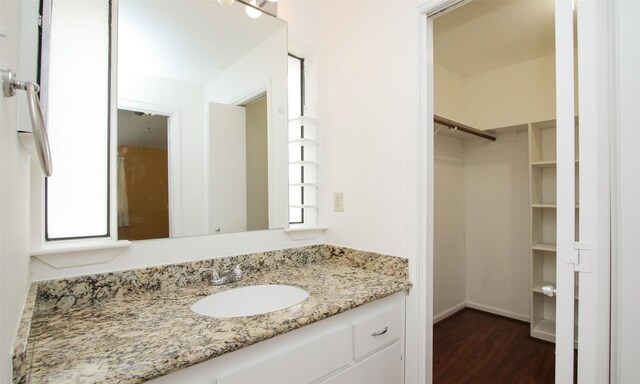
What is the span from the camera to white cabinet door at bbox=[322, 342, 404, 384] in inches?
40.5

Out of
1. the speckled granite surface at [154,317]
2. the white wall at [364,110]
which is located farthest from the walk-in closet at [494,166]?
the speckled granite surface at [154,317]

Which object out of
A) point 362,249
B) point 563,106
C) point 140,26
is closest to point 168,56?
point 140,26

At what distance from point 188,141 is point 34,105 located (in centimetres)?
79

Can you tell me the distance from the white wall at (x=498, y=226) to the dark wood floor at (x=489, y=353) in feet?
0.80

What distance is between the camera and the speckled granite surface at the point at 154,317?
0.63 meters

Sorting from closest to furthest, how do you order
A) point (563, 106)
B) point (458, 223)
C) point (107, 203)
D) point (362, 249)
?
point (563, 106) → point (107, 203) → point (362, 249) → point (458, 223)

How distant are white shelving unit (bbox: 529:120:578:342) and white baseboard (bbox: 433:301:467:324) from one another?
0.75 m

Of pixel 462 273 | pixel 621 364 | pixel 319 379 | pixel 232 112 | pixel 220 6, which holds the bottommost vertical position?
pixel 462 273

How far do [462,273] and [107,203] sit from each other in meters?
3.12

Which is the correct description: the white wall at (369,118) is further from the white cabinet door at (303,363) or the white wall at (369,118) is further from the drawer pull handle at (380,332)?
the white cabinet door at (303,363)

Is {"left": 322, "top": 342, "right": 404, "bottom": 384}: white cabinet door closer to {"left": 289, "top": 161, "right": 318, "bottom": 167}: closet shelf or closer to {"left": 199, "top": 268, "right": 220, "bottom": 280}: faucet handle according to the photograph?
{"left": 199, "top": 268, "right": 220, "bottom": 280}: faucet handle

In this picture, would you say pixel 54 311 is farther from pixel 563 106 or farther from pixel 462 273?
pixel 462 273

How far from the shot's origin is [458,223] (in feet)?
9.84

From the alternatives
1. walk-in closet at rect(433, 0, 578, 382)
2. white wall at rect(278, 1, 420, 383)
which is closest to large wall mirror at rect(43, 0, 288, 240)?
white wall at rect(278, 1, 420, 383)
